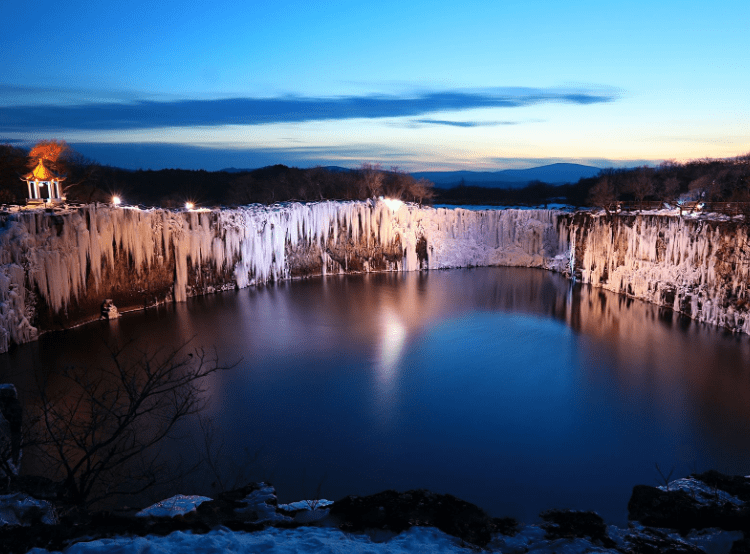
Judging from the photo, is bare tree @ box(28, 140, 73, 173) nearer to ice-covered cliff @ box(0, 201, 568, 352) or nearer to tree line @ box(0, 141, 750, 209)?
tree line @ box(0, 141, 750, 209)

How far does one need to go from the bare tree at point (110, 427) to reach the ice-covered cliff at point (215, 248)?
10.5 feet

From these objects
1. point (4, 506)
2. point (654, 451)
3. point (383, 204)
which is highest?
point (383, 204)

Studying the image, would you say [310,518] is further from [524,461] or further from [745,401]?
[745,401]

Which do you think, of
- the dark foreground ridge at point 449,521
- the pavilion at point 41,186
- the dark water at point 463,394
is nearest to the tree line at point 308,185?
the pavilion at point 41,186

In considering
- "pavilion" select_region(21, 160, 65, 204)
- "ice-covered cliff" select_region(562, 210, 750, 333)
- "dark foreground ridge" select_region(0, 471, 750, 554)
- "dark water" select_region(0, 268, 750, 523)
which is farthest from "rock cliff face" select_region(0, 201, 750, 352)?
"dark foreground ridge" select_region(0, 471, 750, 554)

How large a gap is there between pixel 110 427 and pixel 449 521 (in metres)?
6.46

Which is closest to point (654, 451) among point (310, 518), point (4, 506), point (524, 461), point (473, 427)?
point (524, 461)

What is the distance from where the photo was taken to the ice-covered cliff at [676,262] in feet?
52.9

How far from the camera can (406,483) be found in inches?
300

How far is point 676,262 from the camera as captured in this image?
19109mm

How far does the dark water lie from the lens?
7.93 m

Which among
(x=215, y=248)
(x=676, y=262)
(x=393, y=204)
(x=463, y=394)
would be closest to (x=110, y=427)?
(x=463, y=394)

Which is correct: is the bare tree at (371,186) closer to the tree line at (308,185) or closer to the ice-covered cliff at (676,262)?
the tree line at (308,185)

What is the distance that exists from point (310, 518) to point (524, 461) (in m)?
4.59
